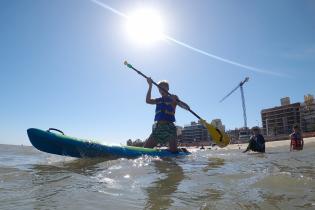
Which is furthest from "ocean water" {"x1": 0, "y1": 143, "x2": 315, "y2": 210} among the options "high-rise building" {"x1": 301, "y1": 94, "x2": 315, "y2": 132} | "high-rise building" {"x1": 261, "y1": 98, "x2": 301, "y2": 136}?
"high-rise building" {"x1": 261, "y1": 98, "x2": 301, "y2": 136}

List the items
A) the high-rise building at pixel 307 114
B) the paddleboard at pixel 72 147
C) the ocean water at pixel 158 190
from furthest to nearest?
1. the high-rise building at pixel 307 114
2. the paddleboard at pixel 72 147
3. the ocean water at pixel 158 190

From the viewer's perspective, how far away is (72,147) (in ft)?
21.0

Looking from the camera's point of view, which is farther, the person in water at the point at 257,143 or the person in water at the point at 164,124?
the person in water at the point at 257,143

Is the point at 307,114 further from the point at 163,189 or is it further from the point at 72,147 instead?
the point at 163,189

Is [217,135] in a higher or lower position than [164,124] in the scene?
lower

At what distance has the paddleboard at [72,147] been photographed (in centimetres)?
627

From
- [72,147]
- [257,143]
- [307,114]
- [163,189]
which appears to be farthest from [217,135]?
[307,114]

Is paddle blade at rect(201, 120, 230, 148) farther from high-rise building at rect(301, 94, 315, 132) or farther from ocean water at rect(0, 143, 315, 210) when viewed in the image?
high-rise building at rect(301, 94, 315, 132)

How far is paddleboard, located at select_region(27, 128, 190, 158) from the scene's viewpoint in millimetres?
6270

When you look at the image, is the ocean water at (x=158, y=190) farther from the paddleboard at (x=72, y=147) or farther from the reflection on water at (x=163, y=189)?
the paddleboard at (x=72, y=147)

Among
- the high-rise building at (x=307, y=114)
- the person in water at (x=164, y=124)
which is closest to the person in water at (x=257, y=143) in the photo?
the person in water at (x=164, y=124)

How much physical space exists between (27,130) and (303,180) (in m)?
5.03

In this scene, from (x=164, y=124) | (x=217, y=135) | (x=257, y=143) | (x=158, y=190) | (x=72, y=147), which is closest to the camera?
(x=158, y=190)

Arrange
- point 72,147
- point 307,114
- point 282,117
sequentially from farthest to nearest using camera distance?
point 282,117
point 307,114
point 72,147
